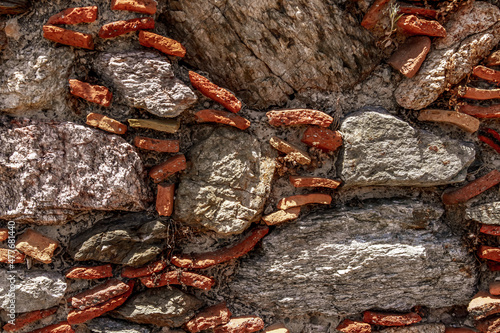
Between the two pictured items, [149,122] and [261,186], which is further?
[261,186]

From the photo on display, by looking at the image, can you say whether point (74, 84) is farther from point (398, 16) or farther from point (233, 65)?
point (398, 16)

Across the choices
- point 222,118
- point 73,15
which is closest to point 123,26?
point 73,15

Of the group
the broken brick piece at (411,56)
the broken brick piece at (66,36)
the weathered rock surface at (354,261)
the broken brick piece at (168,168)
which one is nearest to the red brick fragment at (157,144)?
the broken brick piece at (168,168)

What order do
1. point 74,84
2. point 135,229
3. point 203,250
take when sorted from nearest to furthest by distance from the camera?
1. point 74,84
2. point 135,229
3. point 203,250

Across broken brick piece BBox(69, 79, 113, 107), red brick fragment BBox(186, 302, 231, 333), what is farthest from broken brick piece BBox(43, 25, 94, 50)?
red brick fragment BBox(186, 302, 231, 333)

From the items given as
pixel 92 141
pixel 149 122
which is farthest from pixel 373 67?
pixel 92 141

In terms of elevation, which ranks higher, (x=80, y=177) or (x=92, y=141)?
(x=92, y=141)

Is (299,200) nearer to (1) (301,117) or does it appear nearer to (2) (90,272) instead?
(1) (301,117)
